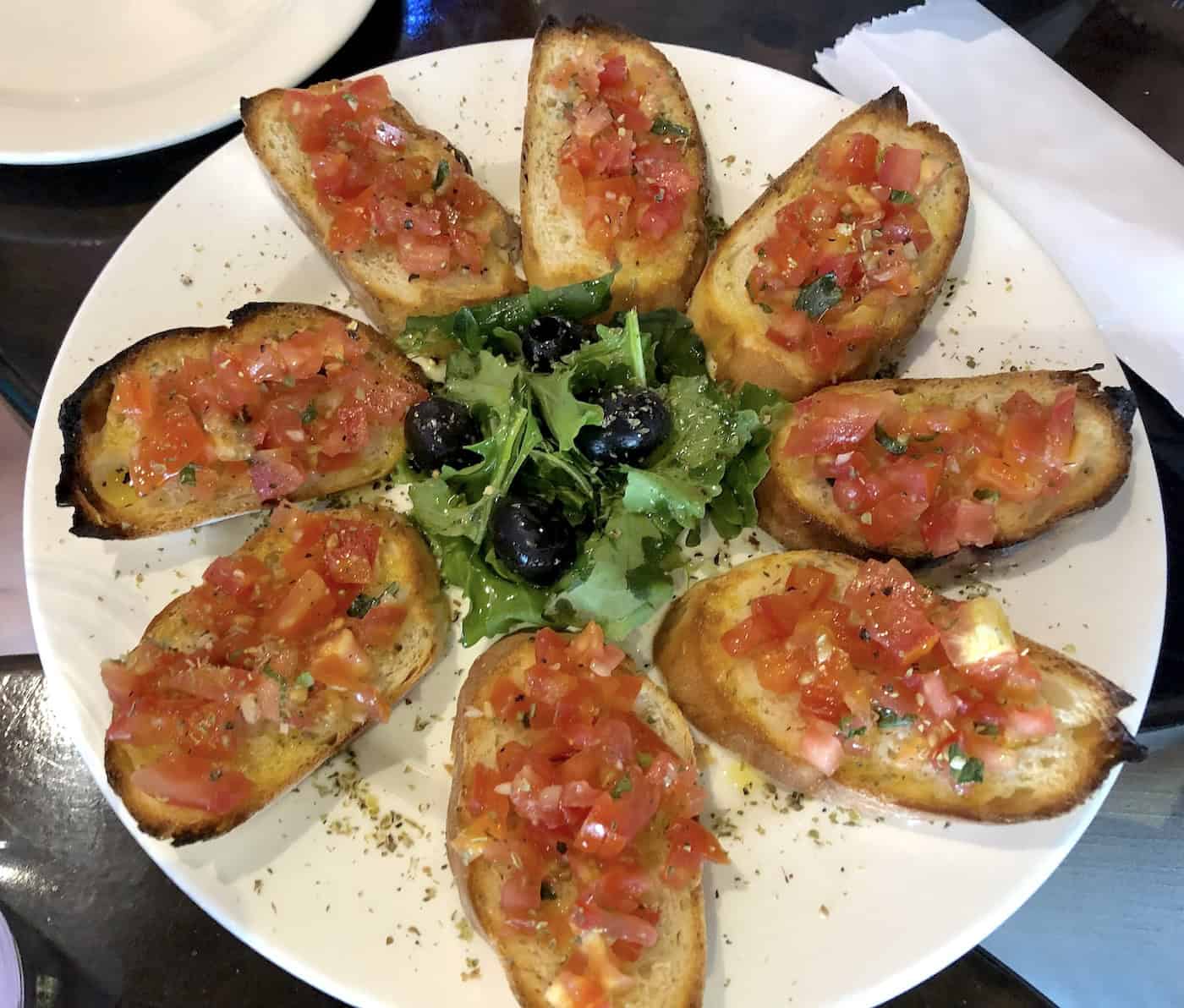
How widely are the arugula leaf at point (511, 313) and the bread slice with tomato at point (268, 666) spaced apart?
0.67m

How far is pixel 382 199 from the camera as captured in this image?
290cm

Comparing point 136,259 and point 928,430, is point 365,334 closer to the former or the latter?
point 136,259

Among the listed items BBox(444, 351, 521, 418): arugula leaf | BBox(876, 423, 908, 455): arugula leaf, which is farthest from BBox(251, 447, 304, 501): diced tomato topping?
BBox(876, 423, 908, 455): arugula leaf

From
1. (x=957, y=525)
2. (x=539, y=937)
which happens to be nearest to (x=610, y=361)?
(x=957, y=525)

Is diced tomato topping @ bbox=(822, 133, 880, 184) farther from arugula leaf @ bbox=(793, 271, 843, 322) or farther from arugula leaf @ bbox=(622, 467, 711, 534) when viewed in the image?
arugula leaf @ bbox=(622, 467, 711, 534)

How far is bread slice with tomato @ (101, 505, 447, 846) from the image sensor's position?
2.21 m

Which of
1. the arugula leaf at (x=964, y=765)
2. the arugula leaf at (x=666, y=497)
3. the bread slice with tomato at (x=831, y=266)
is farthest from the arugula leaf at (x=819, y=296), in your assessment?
the arugula leaf at (x=964, y=765)

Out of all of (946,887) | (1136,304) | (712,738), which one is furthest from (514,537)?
(1136,304)

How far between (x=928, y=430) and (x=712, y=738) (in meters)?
1.18

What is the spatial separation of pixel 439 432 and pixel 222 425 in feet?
2.27

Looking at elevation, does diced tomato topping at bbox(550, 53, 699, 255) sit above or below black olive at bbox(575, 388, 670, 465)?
above

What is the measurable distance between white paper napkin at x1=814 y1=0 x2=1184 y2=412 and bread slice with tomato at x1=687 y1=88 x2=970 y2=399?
1.44 feet

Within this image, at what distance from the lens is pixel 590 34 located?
3260 millimetres

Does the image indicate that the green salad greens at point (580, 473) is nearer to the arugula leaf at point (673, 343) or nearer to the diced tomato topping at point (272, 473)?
the arugula leaf at point (673, 343)
